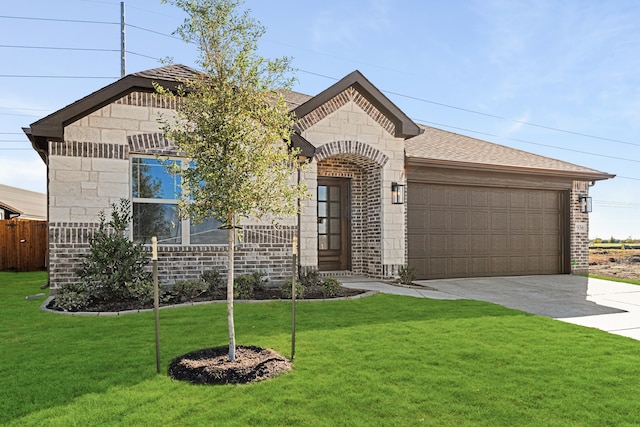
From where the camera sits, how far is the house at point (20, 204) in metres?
22.0

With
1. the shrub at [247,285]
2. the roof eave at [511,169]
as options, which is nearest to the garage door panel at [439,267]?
the roof eave at [511,169]

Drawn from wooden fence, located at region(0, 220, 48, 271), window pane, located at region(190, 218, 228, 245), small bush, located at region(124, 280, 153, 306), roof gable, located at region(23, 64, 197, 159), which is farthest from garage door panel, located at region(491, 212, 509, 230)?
wooden fence, located at region(0, 220, 48, 271)

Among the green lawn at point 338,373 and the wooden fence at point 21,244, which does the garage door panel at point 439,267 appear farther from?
the wooden fence at point 21,244

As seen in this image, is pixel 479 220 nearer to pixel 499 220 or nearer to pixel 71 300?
pixel 499 220

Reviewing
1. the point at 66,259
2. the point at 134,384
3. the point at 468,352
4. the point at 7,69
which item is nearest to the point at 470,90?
the point at 468,352

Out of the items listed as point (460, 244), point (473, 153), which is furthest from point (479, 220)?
point (473, 153)

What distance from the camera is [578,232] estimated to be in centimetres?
1396

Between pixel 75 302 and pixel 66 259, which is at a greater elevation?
pixel 66 259

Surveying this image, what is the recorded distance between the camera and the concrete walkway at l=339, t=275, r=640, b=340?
7.35 metres

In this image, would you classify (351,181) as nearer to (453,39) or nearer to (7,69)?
(453,39)

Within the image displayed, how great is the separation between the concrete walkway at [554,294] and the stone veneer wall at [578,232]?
1.02 m

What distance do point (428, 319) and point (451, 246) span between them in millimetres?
5941

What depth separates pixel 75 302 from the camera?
734cm

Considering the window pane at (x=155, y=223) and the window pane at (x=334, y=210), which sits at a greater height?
the window pane at (x=334, y=210)
